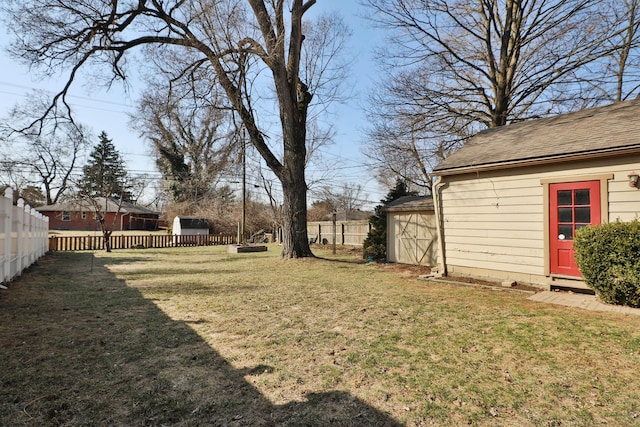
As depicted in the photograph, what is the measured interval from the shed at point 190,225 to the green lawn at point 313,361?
863 inches

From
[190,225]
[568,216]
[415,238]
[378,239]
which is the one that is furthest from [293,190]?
[190,225]

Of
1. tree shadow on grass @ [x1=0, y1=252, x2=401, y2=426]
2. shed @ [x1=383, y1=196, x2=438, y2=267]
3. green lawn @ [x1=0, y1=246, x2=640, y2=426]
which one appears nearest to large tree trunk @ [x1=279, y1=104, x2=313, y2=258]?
shed @ [x1=383, y1=196, x2=438, y2=267]

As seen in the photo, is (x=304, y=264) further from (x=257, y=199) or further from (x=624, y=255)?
(x=257, y=199)

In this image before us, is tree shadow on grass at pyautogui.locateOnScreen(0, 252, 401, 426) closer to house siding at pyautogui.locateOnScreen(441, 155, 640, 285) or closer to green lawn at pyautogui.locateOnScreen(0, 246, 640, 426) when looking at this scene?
green lawn at pyautogui.locateOnScreen(0, 246, 640, 426)

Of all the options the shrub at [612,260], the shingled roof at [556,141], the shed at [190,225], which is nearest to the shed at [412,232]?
the shingled roof at [556,141]

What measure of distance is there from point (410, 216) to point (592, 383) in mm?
9072

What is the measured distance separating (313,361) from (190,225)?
26.7 meters

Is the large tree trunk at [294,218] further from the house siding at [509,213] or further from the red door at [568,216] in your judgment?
the red door at [568,216]

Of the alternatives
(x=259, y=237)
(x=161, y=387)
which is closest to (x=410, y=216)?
(x=161, y=387)

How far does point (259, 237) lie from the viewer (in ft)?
80.5

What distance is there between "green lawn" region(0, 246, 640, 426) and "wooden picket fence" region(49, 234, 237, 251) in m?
14.7

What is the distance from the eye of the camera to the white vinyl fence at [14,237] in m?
6.62

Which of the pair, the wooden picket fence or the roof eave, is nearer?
the roof eave

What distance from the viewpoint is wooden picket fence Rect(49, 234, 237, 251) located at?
18609mm
